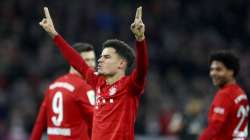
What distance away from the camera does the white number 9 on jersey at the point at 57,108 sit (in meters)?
9.27

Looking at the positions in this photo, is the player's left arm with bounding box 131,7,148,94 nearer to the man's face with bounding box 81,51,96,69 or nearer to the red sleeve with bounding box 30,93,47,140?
the man's face with bounding box 81,51,96,69

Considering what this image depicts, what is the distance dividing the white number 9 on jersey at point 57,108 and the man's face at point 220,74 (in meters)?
1.71

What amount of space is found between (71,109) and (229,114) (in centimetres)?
170

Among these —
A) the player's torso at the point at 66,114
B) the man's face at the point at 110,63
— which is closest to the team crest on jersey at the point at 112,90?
the man's face at the point at 110,63

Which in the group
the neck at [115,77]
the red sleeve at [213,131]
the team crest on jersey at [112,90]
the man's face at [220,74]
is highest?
the man's face at [220,74]

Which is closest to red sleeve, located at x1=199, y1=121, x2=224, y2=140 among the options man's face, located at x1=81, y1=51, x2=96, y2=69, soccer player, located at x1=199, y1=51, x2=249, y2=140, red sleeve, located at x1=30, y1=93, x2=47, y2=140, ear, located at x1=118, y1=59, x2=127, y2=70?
soccer player, located at x1=199, y1=51, x2=249, y2=140

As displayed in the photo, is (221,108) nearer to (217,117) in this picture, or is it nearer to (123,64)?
(217,117)

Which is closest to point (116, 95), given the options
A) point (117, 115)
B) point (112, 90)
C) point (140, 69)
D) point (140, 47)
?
point (112, 90)

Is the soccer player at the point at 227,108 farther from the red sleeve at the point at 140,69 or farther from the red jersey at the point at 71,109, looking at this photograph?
the red sleeve at the point at 140,69

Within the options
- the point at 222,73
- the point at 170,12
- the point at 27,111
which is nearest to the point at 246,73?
the point at 170,12

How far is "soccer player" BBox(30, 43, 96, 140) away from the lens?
30.2ft

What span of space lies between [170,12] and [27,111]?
4.67 metres

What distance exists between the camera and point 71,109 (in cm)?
921

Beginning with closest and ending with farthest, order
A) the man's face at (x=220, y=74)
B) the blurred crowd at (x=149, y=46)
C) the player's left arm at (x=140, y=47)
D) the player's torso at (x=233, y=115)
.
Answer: the player's left arm at (x=140, y=47)
the player's torso at (x=233, y=115)
the man's face at (x=220, y=74)
the blurred crowd at (x=149, y=46)
